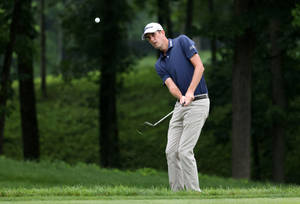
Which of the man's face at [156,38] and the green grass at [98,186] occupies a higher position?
the man's face at [156,38]

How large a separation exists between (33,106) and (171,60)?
16736mm

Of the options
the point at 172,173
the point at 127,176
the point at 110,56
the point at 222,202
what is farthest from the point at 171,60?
the point at 110,56

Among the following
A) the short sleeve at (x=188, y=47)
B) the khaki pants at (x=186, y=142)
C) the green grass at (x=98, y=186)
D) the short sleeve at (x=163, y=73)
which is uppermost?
the short sleeve at (x=188, y=47)

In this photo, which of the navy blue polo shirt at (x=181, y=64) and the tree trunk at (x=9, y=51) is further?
the tree trunk at (x=9, y=51)

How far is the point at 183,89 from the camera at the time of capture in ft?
26.5

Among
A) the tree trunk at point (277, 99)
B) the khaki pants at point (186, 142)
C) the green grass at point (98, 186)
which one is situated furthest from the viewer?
the tree trunk at point (277, 99)

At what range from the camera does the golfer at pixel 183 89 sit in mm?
7945

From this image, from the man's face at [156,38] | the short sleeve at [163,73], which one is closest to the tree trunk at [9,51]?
the short sleeve at [163,73]

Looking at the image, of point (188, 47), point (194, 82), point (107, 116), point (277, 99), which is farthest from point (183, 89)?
point (107, 116)

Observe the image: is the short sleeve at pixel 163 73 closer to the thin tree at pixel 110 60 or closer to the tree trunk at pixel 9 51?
the tree trunk at pixel 9 51

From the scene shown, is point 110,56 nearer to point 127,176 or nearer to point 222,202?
point 127,176

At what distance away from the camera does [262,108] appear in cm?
2508

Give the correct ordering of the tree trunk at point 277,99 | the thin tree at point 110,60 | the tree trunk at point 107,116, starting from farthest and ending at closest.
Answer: the tree trunk at point 107,116 < the thin tree at point 110,60 < the tree trunk at point 277,99

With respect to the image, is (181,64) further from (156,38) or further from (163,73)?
(156,38)
